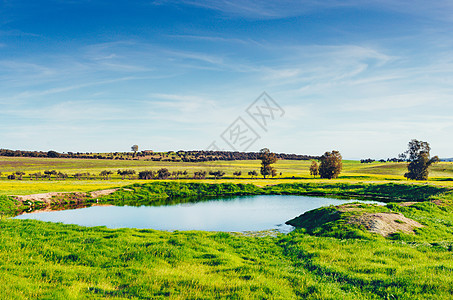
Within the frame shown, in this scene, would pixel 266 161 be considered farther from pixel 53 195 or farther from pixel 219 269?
pixel 219 269

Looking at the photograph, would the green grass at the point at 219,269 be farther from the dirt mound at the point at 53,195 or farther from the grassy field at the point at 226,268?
the dirt mound at the point at 53,195

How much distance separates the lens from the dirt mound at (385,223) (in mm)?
20625

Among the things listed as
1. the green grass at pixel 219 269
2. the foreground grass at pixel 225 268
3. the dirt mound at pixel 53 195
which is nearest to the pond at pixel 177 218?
the dirt mound at pixel 53 195

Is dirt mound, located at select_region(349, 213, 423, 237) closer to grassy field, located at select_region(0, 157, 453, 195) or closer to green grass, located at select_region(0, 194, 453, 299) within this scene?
green grass, located at select_region(0, 194, 453, 299)

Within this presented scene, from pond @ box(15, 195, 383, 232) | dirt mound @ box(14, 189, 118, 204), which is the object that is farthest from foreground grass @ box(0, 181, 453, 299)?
dirt mound @ box(14, 189, 118, 204)

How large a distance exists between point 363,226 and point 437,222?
7.82 metres

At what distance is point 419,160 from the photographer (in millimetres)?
98312

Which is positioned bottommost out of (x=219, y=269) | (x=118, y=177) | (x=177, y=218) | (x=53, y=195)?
(x=118, y=177)

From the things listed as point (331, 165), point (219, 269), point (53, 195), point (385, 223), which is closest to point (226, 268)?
point (219, 269)

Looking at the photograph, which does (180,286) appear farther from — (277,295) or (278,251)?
(278,251)

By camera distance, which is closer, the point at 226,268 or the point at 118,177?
the point at 226,268

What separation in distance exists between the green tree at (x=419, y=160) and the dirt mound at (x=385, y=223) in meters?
88.5

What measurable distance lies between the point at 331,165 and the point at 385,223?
80527 mm

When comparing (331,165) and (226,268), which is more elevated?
(331,165)
